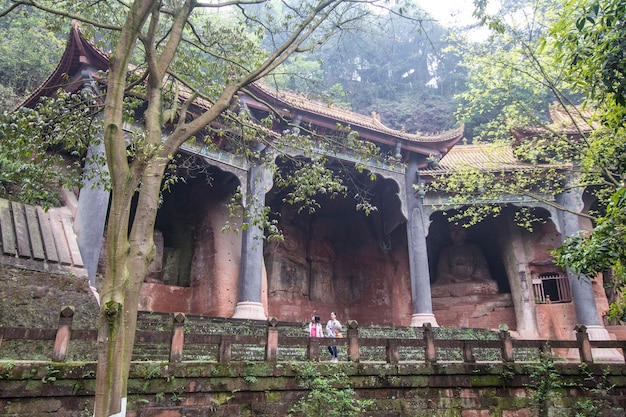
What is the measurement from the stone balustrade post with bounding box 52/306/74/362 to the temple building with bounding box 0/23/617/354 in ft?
9.57

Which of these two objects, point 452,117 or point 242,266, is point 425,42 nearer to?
point 452,117

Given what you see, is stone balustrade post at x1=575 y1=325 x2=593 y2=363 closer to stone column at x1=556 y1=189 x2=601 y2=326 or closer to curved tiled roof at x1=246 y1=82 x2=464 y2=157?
stone column at x1=556 y1=189 x2=601 y2=326

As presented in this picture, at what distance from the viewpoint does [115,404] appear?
A: 411 centimetres

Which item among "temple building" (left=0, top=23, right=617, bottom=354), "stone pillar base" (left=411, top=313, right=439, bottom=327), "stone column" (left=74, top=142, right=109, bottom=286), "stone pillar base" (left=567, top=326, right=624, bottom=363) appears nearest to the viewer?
"stone column" (left=74, top=142, right=109, bottom=286)

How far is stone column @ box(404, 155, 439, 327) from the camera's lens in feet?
47.2

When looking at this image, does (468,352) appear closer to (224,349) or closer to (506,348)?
(506,348)

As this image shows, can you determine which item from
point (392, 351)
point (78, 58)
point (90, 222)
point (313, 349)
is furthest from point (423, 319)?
point (78, 58)

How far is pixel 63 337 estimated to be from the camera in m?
6.03

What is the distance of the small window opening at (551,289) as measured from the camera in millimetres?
16328

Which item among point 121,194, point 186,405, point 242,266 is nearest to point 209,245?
point 242,266

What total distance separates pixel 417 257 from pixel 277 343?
8449mm

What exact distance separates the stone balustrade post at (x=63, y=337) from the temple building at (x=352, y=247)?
9.57 feet

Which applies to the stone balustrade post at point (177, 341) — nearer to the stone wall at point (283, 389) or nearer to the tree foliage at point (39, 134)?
the stone wall at point (283, 389)

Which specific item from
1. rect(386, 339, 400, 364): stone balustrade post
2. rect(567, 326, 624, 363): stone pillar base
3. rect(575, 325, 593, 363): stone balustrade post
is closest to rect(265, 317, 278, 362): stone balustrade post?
rect(386, 339, 400, 364): stone balustrade post
